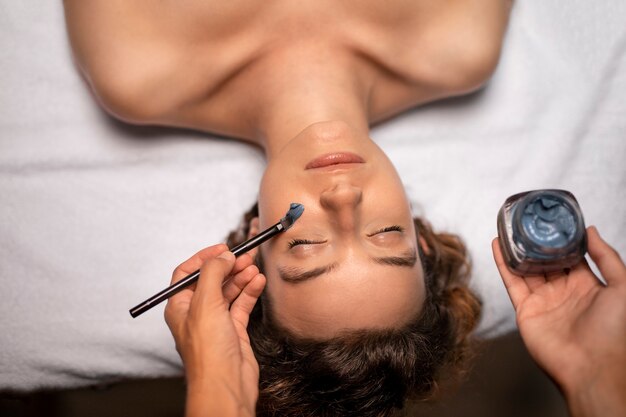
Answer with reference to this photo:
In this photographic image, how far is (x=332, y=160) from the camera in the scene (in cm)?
119

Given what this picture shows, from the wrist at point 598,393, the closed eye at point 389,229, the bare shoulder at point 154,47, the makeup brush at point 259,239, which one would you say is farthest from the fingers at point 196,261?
the wrist at point 598,393

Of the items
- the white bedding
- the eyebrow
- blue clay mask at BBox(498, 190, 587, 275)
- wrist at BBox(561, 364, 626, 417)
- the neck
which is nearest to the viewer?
wrist at BBox(561, 364, 626, 417)

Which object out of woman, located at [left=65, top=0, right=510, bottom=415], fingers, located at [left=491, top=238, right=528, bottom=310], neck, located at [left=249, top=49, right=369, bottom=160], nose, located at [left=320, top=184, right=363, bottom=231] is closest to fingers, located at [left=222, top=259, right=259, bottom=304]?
woman, located at [left=65, top=0, right=510, bottom=415]

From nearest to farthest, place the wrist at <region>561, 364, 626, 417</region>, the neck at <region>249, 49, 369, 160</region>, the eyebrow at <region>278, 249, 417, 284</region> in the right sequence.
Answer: the wrist at <region>561, 364, 626, 417</region>
the eyebrow at <region>278, 249, 417, 284</region>
the neck at <region>249, 49, 369, 160</region>

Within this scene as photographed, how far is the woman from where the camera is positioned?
117 centimetres

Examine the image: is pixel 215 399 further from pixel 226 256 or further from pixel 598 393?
pixel 598 393

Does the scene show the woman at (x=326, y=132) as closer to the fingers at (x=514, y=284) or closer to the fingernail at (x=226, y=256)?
the fingernail at (x=226, y=256)

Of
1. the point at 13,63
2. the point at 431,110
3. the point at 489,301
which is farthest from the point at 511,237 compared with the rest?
the point at 13,63

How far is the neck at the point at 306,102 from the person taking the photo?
4.43ft

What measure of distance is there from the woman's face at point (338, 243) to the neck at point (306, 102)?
0.12 meters

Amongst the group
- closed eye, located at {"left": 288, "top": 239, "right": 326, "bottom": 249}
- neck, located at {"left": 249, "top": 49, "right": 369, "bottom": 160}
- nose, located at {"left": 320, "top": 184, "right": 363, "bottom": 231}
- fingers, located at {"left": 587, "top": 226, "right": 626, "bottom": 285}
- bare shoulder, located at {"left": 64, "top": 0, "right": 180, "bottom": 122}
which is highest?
bare shoulder, located at {"left": 64, "top": 0, "right": 180, "bottom": 122}

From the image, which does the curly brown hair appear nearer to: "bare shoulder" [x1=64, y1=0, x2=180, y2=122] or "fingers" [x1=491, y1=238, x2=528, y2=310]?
"fingers" [x1=491, y1=238, x2=528, y2=310]

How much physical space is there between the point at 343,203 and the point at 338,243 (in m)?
0.08

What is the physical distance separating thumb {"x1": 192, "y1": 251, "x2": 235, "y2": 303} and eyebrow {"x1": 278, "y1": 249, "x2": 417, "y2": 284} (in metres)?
0.12
